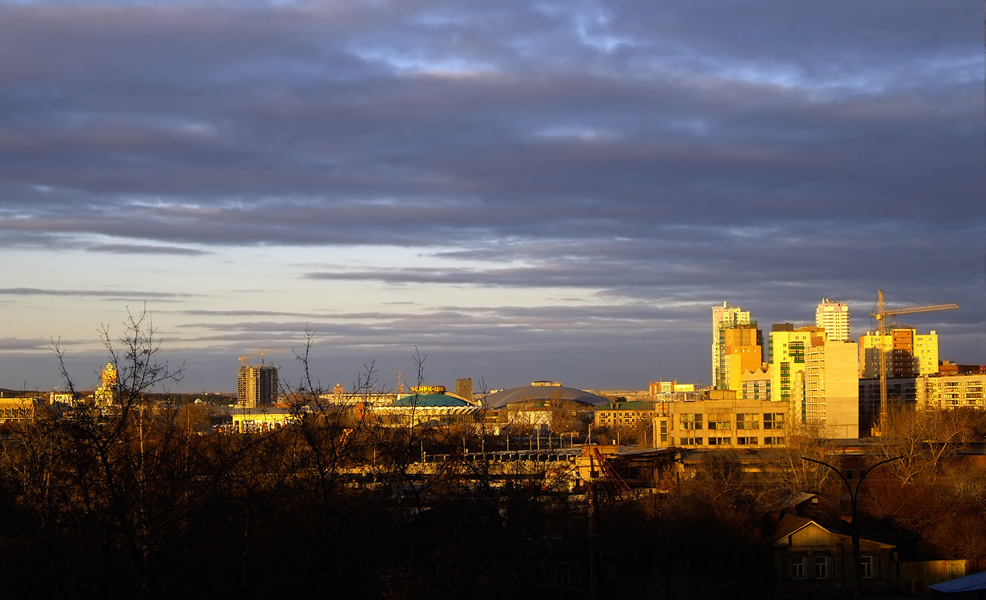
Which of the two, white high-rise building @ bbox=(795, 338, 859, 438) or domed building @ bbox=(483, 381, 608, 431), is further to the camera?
domed building @ bbox=(483, 381, 608, 431)

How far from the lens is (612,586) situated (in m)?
14.7

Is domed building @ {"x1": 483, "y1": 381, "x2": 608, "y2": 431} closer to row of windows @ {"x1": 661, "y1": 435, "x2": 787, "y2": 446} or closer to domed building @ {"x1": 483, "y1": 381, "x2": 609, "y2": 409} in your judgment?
domed building @ {"x1": 483, "y1": 381, "x2": 609, "y2": 409}

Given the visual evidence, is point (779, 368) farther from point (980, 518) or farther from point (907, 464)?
point (980, 518)

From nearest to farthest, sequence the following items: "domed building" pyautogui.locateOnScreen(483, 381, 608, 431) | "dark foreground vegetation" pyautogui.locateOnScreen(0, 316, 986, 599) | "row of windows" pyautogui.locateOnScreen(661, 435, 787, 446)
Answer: "dark foreground vegetation" pyautogui.locateOnScreen(0, 316, 986, 599), "row of windows" pyautogui.locateOnScreen(661, 435, 787, 446), "domed building" pyautogui.locateOnScreen(483, 381, 608, 431)

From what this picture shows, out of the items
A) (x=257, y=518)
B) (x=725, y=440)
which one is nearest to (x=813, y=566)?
(x=257, y=518)

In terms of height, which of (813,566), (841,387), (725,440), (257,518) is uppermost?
(257,518)

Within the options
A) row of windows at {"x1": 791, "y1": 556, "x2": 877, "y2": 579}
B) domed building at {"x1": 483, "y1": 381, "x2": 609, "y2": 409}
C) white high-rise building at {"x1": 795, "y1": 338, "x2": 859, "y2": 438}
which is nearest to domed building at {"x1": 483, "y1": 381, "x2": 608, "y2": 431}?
domed building at {"x1": 483, "y1": 381, "x2": 609, "y2": 409}

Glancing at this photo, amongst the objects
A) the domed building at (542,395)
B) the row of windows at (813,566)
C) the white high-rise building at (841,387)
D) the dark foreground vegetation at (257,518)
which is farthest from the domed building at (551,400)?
the dark foreground vegetation at (257,518)

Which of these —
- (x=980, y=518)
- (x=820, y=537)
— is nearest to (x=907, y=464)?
(x=980, y=518)

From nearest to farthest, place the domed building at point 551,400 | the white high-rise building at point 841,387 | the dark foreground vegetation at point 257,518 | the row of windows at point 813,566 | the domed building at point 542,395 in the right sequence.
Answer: the dark foreground vegetation at point 257,518, the row of windows at point 813,566, the white high-rise building at point 841,387, the domed building at point 551,400, the domed building at point 542,395

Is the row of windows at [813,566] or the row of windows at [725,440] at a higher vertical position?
the row of windows at [725,440]

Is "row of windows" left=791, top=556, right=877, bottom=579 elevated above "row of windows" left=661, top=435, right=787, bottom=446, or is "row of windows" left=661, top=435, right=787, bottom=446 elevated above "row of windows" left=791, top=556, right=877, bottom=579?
"row of windows" left=661, top=435, right=787, bottom=446

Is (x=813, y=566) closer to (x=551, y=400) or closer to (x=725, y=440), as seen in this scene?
(x=725, y=440)

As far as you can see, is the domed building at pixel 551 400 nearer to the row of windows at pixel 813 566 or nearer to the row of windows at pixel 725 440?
the row of windows at pixel 725 440
